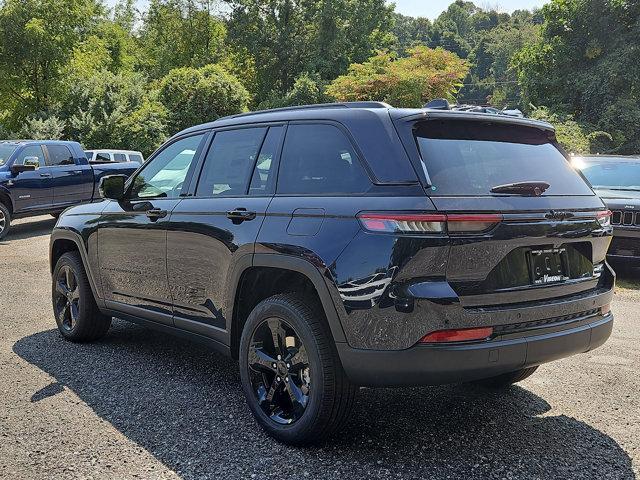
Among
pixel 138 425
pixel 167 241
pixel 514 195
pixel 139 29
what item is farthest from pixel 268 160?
pixel 139 29

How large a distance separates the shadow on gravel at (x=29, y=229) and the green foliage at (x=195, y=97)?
1489 centimetres

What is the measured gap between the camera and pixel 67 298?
18.1 ft

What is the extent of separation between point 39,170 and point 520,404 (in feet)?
37.4

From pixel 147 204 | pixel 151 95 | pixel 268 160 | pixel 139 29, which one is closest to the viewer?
pixel 268 160

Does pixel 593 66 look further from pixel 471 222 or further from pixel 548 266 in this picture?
pixel 471 222

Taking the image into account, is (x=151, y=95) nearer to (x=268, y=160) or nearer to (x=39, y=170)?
(x=39, y=170)

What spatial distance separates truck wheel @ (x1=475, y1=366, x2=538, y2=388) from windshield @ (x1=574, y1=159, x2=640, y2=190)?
19.3ft

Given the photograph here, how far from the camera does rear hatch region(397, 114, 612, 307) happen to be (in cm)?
298

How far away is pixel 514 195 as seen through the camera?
3.20 meters

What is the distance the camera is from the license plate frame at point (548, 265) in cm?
317

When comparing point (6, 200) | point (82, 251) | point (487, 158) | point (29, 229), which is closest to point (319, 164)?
point (487, 158)

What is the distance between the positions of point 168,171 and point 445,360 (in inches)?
104

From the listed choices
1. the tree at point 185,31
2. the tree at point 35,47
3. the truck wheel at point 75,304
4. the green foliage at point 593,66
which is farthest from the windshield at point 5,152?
the tree at point 185,31

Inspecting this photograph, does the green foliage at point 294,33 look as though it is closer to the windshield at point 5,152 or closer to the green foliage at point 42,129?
Answer: the green foliage at point 42,129
